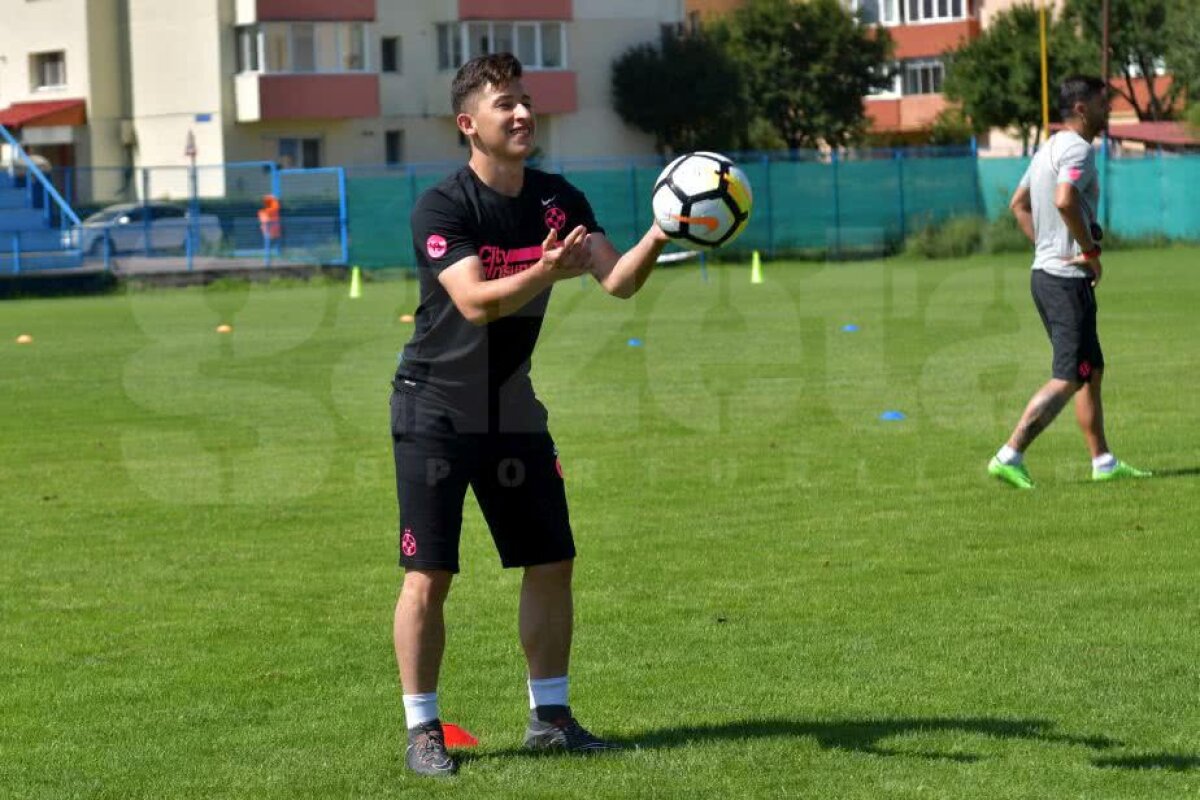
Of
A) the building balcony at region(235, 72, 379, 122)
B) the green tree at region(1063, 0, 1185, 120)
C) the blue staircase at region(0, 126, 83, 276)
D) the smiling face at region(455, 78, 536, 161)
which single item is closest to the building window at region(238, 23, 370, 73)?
the building balcony at region(235, 72, 379, 122)

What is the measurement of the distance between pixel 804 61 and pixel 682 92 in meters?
8.18

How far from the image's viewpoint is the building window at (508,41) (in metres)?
67.6

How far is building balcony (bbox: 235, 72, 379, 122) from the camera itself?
6281 centimetres

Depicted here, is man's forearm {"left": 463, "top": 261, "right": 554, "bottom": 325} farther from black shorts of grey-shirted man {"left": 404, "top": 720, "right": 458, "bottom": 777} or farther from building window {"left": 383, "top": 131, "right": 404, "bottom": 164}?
building window {"left": 383, "top": 131, "right": 404, "bottom": 164}

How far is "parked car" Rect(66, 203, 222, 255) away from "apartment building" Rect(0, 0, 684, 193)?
18.3m

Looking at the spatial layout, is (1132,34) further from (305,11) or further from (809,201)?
(305,11)

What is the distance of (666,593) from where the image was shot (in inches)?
349

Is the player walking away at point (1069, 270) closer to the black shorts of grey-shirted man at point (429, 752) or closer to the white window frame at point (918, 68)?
the black shorts of grey-shirted man at point (429, 752)

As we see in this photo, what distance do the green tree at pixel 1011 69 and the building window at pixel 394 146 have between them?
70.5ft

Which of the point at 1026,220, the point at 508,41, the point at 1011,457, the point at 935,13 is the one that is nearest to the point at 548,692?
the point at 1011,457

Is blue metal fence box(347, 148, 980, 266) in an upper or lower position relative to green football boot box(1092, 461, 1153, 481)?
upper

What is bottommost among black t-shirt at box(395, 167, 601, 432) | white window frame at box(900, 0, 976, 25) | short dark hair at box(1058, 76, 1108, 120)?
black t-shirt at box(395, 167, 601, 432)

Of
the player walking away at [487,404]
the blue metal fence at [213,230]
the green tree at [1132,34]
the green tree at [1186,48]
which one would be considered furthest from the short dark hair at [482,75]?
the green tree at [1132,34]

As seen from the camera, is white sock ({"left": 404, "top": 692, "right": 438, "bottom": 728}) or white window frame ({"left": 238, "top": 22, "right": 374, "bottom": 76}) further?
white window frame ({"left": 238, "top": 22, "right": 374, "bottom": 76})
